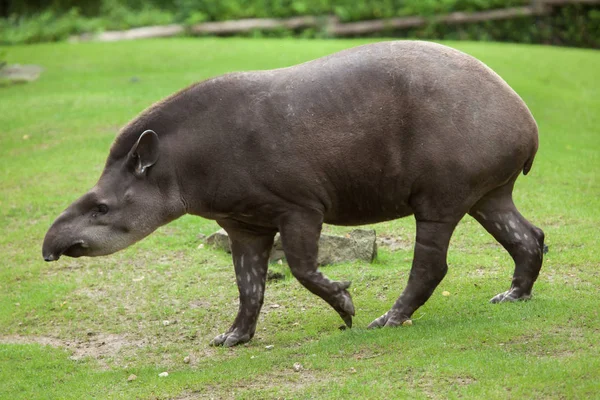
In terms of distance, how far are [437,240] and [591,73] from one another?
1357 cm

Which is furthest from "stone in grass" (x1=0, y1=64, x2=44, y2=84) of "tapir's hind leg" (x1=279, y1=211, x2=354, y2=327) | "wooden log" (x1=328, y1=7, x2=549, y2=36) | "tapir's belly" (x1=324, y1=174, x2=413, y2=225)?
"tapir's hind leg" (x1=279, y1=211, x2=354, y2=327)

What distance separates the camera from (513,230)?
24.1ft

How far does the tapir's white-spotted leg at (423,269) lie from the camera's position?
6953mm

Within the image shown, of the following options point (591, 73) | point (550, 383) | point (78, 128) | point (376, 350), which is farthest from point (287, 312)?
point (591, 73)

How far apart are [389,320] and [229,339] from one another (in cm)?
135

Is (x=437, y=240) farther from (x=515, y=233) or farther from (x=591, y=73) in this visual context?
(x=591, y=73)

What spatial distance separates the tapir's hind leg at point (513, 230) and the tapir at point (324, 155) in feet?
0.47

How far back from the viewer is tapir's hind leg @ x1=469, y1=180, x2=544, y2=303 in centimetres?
731

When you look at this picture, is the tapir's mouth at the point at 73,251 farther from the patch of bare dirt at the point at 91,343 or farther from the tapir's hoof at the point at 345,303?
the tapir's hoof at the point at 345,303

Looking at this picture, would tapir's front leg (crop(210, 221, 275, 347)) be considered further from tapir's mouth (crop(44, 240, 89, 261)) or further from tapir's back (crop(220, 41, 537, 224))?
tapir's mouth (crop(44, 240, 89, 261))

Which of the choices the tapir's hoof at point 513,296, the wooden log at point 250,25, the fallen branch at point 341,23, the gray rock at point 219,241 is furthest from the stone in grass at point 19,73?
the tapir's hoof at point 513,296

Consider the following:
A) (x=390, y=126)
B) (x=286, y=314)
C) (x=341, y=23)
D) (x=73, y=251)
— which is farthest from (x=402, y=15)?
(x=73, y=251)

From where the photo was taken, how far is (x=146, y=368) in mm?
7156

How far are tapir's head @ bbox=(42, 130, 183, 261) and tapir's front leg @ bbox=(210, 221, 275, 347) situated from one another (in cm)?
62
